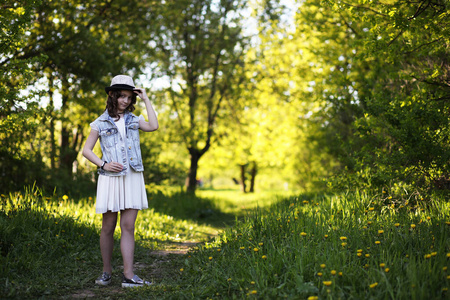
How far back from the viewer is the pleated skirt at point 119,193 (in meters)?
3.64

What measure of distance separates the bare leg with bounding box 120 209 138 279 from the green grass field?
217mm

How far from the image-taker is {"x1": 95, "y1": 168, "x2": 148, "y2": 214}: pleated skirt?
11.9ft

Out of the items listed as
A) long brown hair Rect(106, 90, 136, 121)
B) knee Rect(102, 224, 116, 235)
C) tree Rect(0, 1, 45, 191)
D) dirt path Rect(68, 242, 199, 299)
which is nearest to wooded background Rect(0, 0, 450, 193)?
tree Rect(0, 1, 45, 191)

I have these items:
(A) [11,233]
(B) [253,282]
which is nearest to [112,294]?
(B) [253,282]

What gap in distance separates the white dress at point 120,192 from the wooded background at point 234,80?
1.90 metres

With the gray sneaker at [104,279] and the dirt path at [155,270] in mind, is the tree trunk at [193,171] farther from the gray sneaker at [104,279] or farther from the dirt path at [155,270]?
the gray sneaker at [104,279]

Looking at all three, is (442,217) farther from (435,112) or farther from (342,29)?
(342,29)

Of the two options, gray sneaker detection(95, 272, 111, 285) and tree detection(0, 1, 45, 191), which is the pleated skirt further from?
tree detection(0, 1, 45, 191)

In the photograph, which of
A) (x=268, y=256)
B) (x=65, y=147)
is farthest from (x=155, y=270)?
(x=65, y=147)

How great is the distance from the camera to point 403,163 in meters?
5.03

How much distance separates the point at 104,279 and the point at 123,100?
1.88 m

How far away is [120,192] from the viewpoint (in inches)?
146

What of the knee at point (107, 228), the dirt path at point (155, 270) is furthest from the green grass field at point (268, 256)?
the knee at point (107, 228)

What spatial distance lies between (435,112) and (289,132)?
963cm
